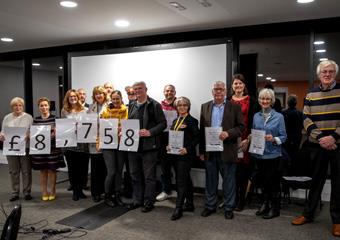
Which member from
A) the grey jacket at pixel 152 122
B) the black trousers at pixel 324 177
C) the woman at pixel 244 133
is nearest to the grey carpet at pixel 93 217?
the grey jacket at pixel 152 122

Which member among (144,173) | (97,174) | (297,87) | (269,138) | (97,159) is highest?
(297,87)

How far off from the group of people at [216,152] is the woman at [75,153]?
1 cm

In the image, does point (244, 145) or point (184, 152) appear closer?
point (184, 152)

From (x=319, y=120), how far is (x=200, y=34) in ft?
7.98

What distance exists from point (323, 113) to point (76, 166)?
3052 millimetres

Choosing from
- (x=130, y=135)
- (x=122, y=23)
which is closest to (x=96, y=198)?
(x=130, y=135)

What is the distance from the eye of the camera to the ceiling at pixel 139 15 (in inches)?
138

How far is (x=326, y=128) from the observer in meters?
3.04

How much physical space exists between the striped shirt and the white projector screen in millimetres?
1514

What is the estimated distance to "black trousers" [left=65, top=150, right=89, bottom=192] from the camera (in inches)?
165

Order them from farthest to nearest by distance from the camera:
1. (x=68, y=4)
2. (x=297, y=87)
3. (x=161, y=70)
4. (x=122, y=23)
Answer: (x=297, y=87)
(x=161, y=70)
(x=122, y=23)
(x=68, y=4)

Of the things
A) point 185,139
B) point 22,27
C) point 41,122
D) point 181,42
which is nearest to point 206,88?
point 181,42

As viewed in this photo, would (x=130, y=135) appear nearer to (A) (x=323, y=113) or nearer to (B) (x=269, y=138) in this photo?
(B) (x=269, y=138)

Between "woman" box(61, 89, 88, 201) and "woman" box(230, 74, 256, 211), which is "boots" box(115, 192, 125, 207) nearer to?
"woman" box(61, 89, 88, 201)
